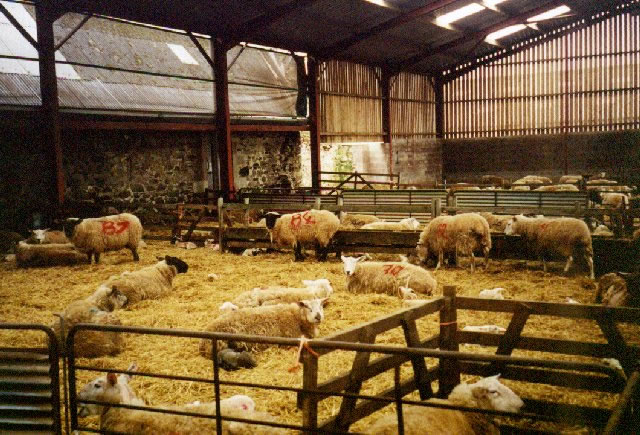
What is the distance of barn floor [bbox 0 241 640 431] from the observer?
5352 millimetres

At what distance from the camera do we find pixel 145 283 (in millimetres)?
8992

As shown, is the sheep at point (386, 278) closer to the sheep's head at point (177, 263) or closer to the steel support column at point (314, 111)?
the sheep's head at point (177, 263)

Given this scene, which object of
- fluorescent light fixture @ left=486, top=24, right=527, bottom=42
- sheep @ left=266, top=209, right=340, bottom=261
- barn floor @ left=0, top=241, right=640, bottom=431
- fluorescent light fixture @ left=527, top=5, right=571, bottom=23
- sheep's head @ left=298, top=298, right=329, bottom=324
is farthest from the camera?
fluorescent light fixture @ left=486, top=24, right=527, bottom=42

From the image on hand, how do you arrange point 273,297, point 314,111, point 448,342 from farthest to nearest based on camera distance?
point 314,111 < point 273,297 < point 448,342

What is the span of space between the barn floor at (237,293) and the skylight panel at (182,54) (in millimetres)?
7859

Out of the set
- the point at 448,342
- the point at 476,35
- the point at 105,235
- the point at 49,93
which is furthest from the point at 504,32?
the point at 448,342

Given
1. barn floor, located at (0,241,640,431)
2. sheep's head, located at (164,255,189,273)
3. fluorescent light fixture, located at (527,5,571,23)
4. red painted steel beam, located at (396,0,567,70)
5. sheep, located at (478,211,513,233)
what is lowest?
barn floor, located at (0,241,640,431)

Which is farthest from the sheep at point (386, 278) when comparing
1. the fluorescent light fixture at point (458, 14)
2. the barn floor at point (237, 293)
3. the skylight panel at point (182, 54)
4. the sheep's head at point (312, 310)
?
the fluorescent light fixture at point (458, 14)

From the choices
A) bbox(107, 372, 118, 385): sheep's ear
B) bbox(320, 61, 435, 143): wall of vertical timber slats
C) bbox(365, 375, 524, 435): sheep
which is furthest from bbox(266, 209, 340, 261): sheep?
bbox(320, 61, 435, 143): wall of vertical timber slats

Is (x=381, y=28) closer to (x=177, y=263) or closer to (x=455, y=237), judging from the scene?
(x=455, y=237)

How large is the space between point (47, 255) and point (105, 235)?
139cm

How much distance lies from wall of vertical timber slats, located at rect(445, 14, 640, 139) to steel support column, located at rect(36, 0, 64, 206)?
22248mm

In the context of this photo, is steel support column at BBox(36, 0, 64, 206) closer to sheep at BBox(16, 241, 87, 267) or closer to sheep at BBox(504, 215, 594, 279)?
sheep at BBox(16, 241, 87, 267)

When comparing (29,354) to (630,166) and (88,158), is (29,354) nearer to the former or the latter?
(88,158)
